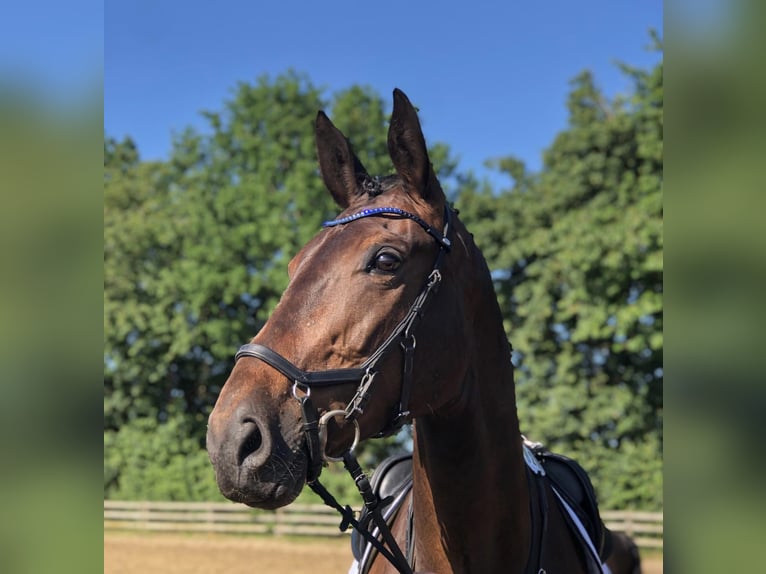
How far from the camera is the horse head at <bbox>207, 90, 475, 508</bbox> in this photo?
6.32ft

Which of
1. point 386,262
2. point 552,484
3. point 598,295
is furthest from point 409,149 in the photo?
point 598,295

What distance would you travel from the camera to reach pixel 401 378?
2.25 m

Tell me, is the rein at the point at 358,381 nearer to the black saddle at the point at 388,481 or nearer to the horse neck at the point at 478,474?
the horse neck at the point at 478,474

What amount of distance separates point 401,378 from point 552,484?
4.71 ft

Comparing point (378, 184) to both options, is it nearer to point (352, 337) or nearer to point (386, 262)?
point (386, 262)

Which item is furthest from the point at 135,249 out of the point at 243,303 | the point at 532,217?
the point at 532,217

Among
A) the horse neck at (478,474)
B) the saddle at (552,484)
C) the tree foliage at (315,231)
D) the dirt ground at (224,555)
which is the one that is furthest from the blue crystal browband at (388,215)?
the dirt ground at (224,555)

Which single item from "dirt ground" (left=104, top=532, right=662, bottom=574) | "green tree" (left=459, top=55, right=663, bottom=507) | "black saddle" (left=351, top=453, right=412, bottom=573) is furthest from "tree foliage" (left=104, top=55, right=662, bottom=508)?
"black saddle" (left=351, top=453, right=412, bottom=573)

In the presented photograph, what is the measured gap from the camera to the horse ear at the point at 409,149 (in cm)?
242

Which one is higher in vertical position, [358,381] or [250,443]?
[358,381]

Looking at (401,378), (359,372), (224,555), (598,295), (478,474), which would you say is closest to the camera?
(359,372)

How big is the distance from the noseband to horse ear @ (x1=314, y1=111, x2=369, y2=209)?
27 cm
